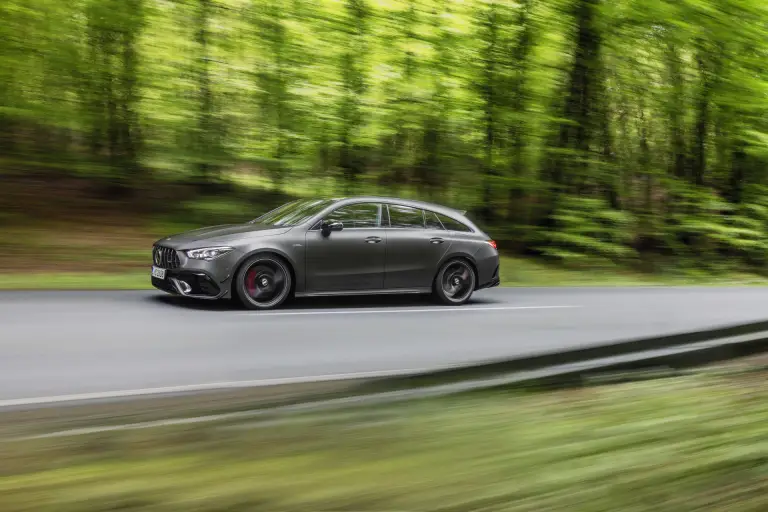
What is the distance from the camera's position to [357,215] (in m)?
10.9

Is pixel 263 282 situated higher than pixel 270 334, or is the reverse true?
pixel 263 282

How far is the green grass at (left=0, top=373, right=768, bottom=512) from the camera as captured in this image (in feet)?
10.2

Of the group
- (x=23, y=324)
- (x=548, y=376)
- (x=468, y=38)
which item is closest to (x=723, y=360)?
(x=548, y=376)

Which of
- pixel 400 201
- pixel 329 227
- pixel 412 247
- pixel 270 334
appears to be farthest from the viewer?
pixel 400 201

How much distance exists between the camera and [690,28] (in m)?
20.4

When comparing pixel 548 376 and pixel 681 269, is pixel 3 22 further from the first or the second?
pixel 681 269

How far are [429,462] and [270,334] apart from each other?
191 inches

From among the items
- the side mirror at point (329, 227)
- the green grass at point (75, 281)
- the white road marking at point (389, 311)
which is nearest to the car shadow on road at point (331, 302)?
the white road marking at point (389, 311)

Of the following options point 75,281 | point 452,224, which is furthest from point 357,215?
point 75,281

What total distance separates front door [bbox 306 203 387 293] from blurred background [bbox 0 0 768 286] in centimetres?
582

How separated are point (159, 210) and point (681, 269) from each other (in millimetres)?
13347

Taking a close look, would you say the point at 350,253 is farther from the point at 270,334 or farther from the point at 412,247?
the point at 270,334

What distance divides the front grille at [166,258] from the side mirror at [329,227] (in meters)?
1.89

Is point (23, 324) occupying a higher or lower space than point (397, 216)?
lower
